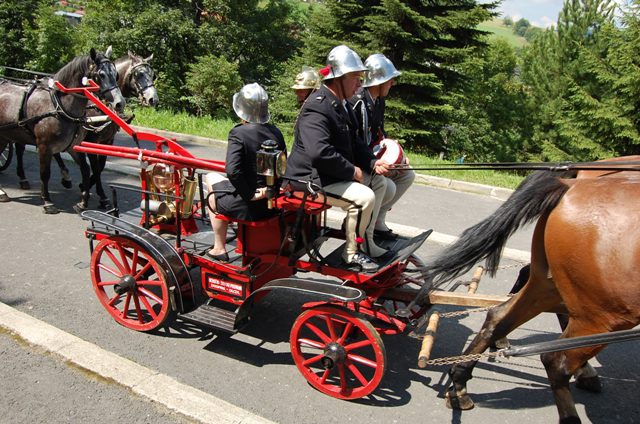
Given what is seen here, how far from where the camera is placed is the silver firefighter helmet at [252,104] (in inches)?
156

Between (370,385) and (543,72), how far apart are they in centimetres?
2491

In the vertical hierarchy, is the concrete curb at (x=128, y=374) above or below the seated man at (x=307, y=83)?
below

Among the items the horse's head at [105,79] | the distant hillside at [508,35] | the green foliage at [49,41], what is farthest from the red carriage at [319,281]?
the distant hillside at [508,35]

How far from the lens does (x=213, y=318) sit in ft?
13.2

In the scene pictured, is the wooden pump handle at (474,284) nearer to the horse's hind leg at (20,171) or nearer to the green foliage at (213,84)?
the horse's hind leg at (20,171)

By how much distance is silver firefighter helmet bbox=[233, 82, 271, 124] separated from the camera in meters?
3.97

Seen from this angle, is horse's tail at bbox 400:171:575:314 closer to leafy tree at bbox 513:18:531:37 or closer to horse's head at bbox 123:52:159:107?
horse's head at bbox 123:52:159:107

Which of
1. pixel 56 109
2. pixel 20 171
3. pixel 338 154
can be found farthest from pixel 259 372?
pixel 20 171

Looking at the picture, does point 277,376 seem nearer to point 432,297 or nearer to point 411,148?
point 432,297

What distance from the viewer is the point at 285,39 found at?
78.6ft

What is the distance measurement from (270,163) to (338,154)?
1.64 ft

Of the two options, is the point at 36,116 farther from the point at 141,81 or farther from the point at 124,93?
the point at 141,81

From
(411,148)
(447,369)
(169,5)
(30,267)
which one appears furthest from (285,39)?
(447,369)

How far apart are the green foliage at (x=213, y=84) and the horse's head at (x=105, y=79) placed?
12.1m
